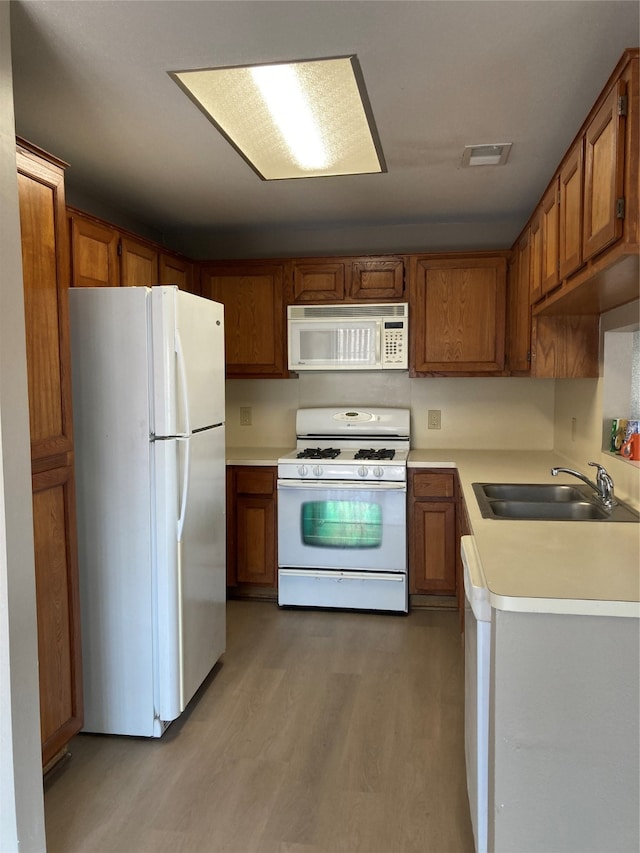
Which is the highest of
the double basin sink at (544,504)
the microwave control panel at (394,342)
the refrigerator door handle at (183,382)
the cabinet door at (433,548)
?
the microwave control panel at (394,342)

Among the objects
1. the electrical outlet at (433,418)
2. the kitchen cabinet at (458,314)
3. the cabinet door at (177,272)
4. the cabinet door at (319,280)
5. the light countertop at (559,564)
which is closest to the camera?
the light countertop at (559,564)

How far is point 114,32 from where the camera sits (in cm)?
174

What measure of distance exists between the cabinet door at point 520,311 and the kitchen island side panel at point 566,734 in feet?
6.19

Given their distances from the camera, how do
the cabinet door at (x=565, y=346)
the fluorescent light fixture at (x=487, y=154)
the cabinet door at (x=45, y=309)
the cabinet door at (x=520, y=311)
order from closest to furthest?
the cabinet door at (x=45, y=309)
the fluorescent light fixture at (x=487, y=154)
the cabinet door at (x=565, y=346)
the cabinet door at (x=520, y=311)

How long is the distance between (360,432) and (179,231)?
1781 mm

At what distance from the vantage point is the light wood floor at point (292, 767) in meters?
1.93

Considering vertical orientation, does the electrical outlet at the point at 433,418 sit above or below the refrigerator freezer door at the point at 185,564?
above

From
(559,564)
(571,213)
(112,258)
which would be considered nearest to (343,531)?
(112,258)

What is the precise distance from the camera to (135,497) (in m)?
2.41

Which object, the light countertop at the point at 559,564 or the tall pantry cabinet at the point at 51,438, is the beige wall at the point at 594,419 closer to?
the light countertop at the point at 559,564

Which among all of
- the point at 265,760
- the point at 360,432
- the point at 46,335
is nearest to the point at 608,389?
the point at 360,432

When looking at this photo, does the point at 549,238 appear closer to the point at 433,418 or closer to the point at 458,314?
the point at 458,314

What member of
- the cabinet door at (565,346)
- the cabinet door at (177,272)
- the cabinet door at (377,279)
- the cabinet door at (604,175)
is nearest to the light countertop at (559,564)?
the cabinet door at (565,346)

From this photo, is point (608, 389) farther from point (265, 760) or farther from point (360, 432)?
point (265, 760)
